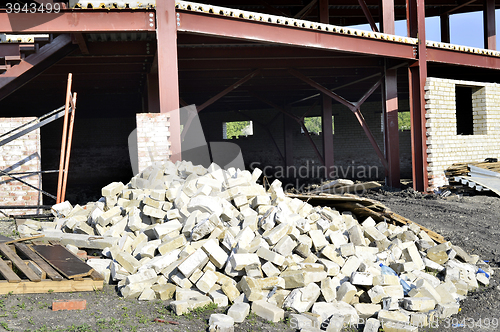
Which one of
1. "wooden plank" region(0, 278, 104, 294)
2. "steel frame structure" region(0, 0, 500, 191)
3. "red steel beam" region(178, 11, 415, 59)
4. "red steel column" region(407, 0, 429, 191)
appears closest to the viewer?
"wooden plank" region(0, 278, 104, 294)

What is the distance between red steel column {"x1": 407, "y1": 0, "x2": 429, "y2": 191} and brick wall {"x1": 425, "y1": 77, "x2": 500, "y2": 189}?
0.15 m

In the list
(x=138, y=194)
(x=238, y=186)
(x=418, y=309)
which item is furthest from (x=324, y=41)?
(x=418, y=309)

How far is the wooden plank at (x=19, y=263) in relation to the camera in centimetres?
401

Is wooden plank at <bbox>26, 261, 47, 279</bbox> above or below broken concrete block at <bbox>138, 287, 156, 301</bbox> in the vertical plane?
above

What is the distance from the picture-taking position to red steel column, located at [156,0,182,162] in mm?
6906

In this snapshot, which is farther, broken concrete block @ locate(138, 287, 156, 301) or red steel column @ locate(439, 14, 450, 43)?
red steel column @ locate(439, 14, 450, 43)

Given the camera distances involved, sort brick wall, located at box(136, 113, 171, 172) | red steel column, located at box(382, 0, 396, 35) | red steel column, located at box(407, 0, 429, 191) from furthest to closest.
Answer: red steel column, located at box(407, 0, 429, 191)
red steel column, located at box(382, 0, 396, 35)
brick wall, located at box(136, 113, 171, 172)

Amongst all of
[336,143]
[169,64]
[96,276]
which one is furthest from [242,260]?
[336,143]

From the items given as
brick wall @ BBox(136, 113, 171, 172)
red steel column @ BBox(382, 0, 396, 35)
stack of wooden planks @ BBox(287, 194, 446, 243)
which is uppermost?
red steel column @ BBox(382, 0, 396, 35)

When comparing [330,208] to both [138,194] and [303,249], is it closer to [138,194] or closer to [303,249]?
[303,249]

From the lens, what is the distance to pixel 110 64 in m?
10.3

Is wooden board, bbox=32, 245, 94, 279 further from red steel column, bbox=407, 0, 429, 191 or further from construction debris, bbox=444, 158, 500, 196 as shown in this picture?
construction debris, bbox=444, 158, 500, 196

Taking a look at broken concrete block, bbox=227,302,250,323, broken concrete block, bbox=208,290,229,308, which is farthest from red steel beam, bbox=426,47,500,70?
broken concrete block, bbox=227,302,250,323

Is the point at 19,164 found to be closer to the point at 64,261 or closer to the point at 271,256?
the point at 64,261
